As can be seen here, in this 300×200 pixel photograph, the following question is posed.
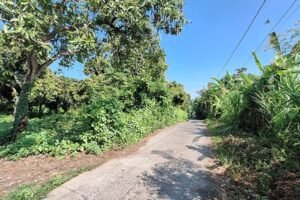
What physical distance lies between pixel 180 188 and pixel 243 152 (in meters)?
2.51

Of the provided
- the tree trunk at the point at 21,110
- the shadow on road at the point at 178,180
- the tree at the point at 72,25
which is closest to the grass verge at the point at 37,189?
the shadow on road at the point at 178,180

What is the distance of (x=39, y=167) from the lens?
591cm

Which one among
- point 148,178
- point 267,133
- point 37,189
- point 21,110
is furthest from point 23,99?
point 267,133

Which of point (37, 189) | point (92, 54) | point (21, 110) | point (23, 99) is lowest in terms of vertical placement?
point (37, 189)

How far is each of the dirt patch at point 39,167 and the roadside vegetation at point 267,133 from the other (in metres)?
3.25

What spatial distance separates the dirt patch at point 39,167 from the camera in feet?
16.9

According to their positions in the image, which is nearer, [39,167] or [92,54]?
[39,167]

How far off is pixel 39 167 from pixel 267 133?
6.68 m

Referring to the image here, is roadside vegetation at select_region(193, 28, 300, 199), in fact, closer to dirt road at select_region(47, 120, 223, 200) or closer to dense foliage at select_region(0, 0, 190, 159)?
dirt road at select_region(47, 120, 223, 200)

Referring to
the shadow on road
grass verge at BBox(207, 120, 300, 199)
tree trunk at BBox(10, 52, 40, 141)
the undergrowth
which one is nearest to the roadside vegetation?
grass verge at BBox(207, 120, 300, 199)

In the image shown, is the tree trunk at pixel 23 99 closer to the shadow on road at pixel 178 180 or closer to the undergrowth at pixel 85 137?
the undergrowth at pixel 85 137

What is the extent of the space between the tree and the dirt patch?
8.56ft

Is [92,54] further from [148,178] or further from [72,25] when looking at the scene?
[148,178]

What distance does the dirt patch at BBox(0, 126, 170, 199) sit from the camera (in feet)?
16.9
